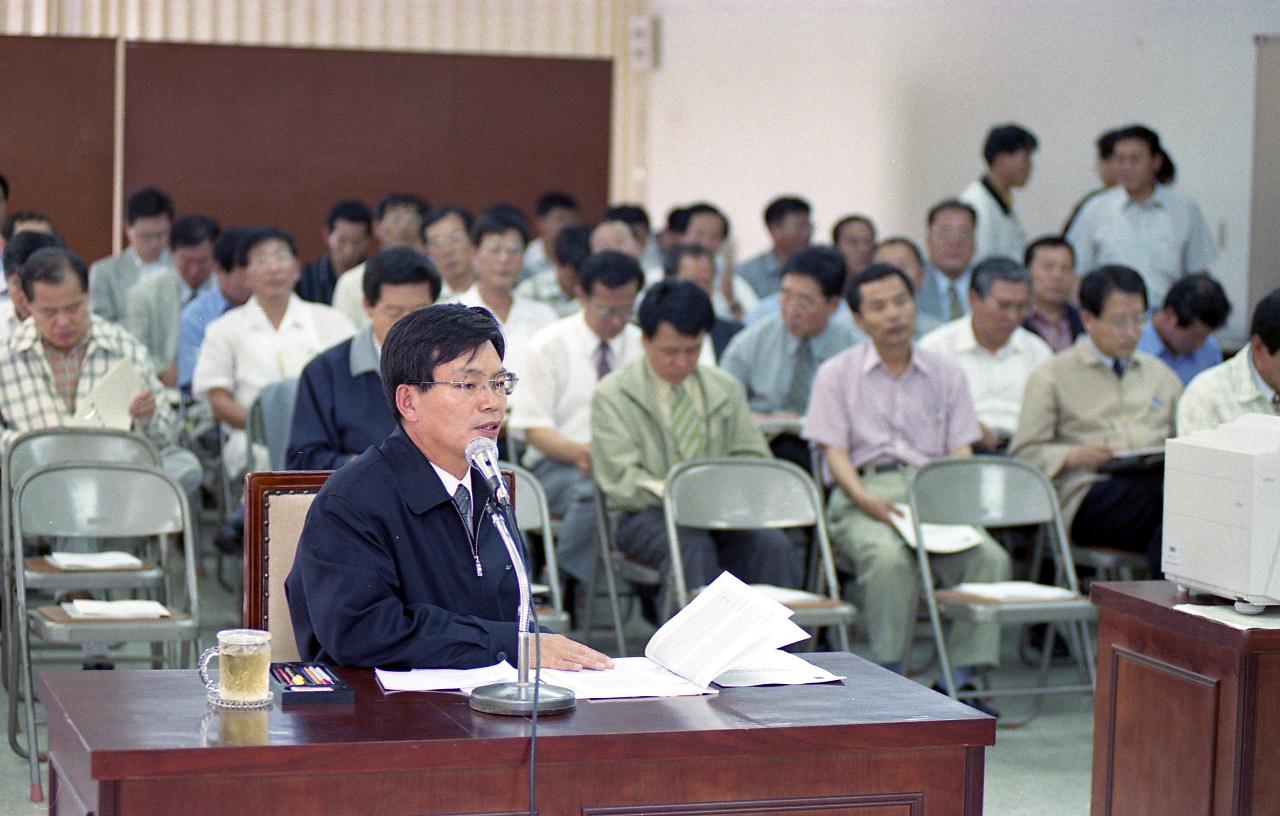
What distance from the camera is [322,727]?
1998mm

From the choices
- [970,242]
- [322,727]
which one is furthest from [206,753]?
[970,242]

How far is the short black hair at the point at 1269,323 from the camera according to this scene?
4070 mm

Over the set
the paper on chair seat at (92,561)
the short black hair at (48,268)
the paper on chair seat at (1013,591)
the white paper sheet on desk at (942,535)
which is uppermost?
the short black hair at (48,268)

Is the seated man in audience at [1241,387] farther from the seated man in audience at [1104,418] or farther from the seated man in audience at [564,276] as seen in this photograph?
the seated man in audience at [564,276]

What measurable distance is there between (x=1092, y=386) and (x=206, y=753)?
3.73m

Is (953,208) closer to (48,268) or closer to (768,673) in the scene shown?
(48,268)

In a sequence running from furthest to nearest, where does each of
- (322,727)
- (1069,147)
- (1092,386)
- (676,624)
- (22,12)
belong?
1. (1069,147)
2. (22,12)
3. (1092,386)
4. (676,624)
5. (322,727)

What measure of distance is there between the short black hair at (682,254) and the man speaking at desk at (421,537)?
13.4ft

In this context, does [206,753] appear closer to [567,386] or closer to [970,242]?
[567,386]

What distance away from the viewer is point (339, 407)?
14.1ft

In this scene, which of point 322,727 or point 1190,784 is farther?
point 1190,784

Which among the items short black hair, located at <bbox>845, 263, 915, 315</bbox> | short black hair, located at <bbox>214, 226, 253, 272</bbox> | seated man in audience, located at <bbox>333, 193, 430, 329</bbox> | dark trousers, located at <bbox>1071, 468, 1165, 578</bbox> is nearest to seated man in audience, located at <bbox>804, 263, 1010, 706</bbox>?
short black hair, located at <bbox>845, 263, 915, 315</bbox>

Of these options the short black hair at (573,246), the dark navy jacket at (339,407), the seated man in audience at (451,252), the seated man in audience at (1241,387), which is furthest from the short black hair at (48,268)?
the seated man in audience at (1241,387)

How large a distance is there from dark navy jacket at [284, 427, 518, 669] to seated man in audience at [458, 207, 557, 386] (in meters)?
3.46
